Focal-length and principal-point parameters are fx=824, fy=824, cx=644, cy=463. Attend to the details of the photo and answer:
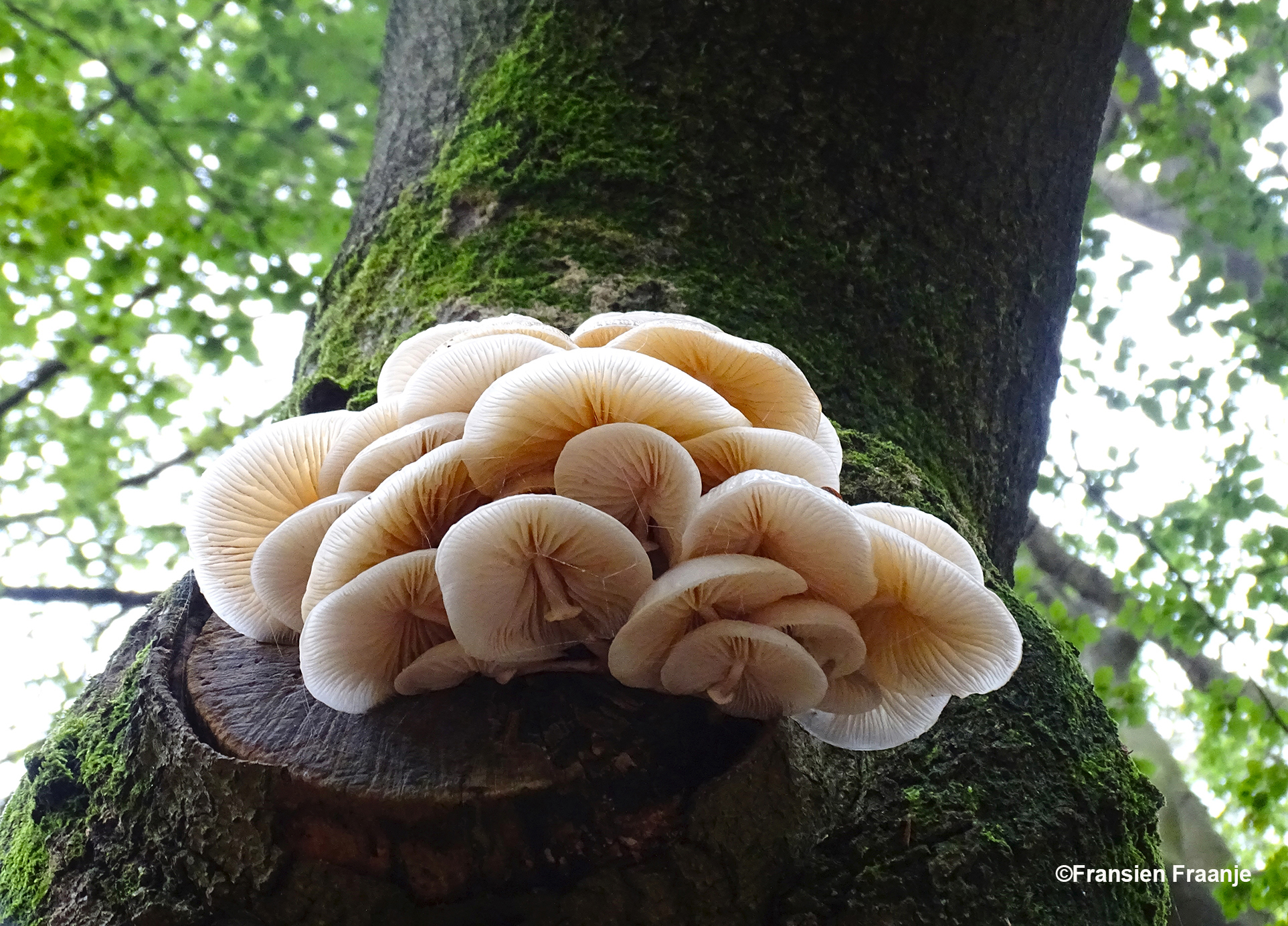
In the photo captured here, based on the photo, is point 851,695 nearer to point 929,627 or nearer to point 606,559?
point 929,627

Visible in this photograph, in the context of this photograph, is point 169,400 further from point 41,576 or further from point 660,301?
point 660,301

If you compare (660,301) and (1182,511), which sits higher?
(660,301)

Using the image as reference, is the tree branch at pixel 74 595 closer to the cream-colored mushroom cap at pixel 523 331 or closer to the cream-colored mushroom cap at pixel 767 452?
the cream-colored mushroom cap at pixel 523 331

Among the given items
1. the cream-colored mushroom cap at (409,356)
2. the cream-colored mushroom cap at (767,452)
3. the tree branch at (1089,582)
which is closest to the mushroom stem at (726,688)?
the cream-colored mushroom cap at (767,452)

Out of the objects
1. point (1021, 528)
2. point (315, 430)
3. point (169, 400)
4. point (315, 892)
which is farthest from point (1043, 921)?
point (169, 400)

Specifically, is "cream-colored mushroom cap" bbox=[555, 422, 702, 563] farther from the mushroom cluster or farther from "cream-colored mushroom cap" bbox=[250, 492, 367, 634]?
"cream-colored mushroom cap" bbox=[250, 492, 367, 634]

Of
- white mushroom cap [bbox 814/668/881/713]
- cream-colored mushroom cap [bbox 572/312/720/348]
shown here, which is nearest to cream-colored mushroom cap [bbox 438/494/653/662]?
white mushroom cap [bbox 814/668/881/713]
